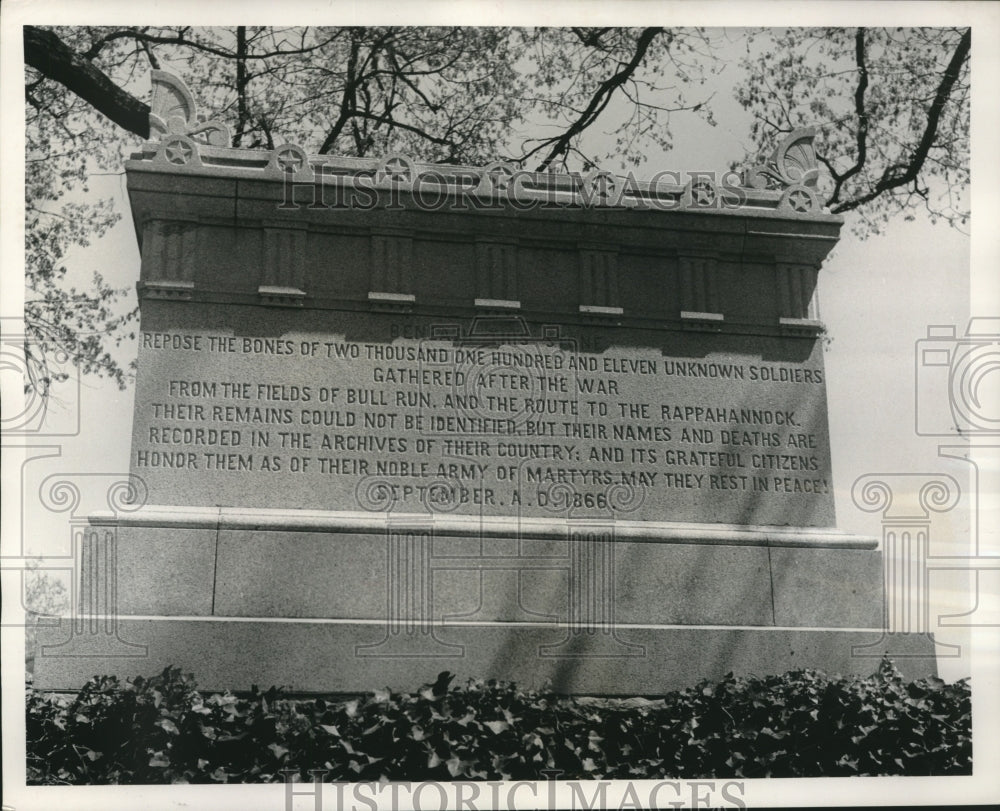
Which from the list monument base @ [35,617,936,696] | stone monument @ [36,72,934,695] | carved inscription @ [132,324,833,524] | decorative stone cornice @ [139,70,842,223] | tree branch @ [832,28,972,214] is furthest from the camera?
tree branch @ [832,28,972,214]

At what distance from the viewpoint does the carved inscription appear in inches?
315

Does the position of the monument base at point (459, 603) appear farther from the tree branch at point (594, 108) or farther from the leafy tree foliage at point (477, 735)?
the tree branch at point (594, 108)

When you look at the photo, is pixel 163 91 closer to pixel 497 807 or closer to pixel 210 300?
pixel 210 300

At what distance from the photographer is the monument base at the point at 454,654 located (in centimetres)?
736

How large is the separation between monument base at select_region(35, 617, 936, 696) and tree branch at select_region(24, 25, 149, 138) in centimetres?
658

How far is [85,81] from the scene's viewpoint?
11.5m

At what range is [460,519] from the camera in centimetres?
807

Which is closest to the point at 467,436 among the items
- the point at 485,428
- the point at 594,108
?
the point at 485,428

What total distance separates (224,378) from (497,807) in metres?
3.67

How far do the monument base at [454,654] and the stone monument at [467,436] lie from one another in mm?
21

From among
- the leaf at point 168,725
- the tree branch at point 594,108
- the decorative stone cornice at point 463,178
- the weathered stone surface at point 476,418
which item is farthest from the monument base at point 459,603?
the tree branch at point 594,108

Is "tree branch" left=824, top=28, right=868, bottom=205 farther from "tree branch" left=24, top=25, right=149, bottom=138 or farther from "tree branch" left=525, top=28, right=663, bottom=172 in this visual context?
"tree branch" left=24, top=25, right=149, bottom=138

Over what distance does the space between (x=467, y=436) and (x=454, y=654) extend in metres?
1.64

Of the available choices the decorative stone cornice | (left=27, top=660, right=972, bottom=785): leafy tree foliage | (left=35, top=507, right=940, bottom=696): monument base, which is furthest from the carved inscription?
(left=27, top=660, right=972, bottom=785): leafy tree foliage
